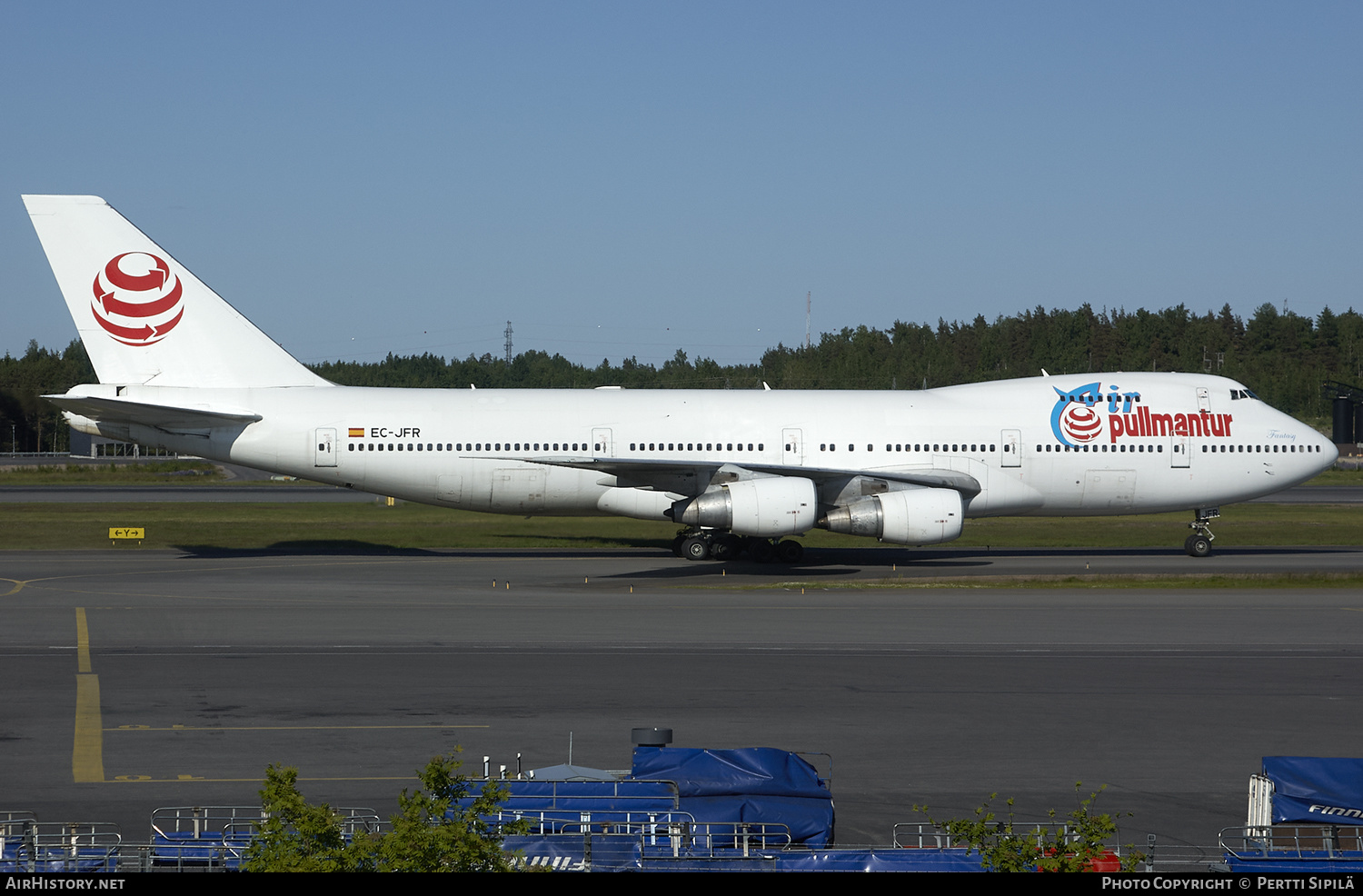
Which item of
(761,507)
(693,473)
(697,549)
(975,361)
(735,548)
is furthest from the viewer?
(975,361)

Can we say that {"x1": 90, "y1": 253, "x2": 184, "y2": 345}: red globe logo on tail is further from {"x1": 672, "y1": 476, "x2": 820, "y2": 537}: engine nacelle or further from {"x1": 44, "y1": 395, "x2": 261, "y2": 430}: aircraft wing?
{"x1": 672, "y1": 476, "x2": 820, "y2": 537}: engine nacelle

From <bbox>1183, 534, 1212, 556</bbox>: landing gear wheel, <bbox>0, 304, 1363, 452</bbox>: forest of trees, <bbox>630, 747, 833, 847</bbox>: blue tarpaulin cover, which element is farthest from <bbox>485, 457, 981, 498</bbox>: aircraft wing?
<bbox>0, 304, 1363, 452</bbox>: forest of trees

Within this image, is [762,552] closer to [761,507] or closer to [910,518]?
[761,507]

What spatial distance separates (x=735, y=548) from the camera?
35188mm

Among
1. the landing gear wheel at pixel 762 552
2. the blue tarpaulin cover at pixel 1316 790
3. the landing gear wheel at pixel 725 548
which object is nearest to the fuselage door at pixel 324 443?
the landing gear wheel at pixel 725 548

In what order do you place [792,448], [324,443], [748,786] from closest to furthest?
[748,786] → [324,443] → [792,448]

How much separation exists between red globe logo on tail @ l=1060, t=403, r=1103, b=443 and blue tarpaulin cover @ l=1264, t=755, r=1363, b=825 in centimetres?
2512

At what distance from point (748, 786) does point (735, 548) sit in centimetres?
2512

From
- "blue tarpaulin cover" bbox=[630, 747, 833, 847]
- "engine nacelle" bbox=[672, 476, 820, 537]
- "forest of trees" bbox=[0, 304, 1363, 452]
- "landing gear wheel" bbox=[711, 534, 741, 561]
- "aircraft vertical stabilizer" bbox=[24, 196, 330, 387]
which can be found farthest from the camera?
"forest of trees" bbox=[0, 304, 1363, 452]

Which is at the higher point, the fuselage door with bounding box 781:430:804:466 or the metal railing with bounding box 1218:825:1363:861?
the fuselage door with bounding box 781:430:804:466

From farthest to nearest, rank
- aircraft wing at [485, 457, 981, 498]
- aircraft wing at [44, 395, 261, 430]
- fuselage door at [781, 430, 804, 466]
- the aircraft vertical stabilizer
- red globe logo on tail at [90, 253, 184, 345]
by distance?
1. fuselage door at [781, 430, 804, 466]
2. red globe logo on tail at [90, 253, 184, 345]
3. the aircraft vertical stabilizer
4. aircraft wing at [485, 457, 981, 498]
5. aircraft wing at [44, 395, 261, 430]

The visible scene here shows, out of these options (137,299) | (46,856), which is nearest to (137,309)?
(137,299)

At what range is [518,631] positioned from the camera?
22516 mm

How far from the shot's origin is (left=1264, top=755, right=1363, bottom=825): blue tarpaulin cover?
9.86 metres
